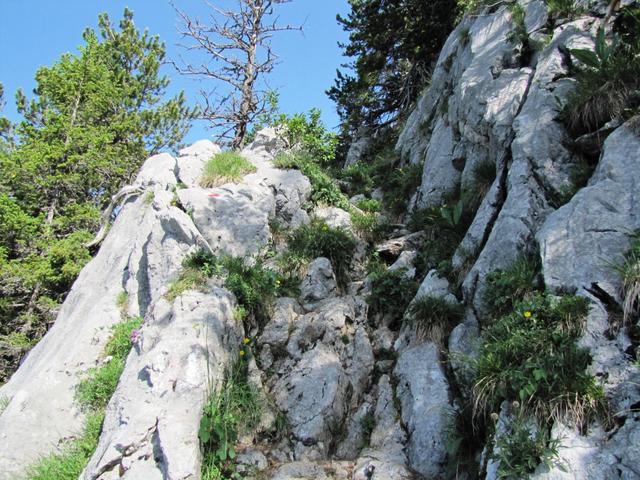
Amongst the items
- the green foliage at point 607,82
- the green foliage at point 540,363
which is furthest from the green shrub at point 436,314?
the green foliage at point 607,82

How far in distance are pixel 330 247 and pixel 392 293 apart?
183 cm

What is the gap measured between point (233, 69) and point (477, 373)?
13673mm

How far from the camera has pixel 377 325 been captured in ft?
26.3

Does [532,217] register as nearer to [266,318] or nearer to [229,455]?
[266,318]

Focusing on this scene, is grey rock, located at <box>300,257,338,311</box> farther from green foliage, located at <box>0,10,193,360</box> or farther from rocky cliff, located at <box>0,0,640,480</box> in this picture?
green foliage, located at <box>0,10,193,360</box>

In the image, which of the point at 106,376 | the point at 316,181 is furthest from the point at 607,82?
the point at 106,376

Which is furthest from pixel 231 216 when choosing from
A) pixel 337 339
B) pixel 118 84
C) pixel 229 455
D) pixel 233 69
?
pixel 118 84

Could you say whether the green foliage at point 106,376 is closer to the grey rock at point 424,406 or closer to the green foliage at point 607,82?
the grey rock at point 424,406

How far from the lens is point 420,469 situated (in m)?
5.47

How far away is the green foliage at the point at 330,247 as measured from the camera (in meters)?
9.40

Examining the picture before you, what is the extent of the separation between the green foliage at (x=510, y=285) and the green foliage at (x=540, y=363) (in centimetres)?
34

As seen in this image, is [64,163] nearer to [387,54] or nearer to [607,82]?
[387,54]

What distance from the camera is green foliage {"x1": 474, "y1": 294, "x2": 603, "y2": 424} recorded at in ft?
14.4

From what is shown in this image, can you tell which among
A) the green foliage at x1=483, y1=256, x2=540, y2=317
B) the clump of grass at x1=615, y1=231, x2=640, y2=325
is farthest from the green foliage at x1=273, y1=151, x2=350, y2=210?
the clump of grass at x1=615, y1=231, x2=640, y2=325
